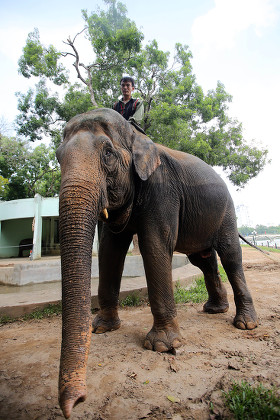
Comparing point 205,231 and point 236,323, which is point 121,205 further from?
point 236,323

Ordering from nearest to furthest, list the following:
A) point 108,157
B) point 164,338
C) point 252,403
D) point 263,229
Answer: point 252,403 → point 108,157 → point 164,338 → point 263,229

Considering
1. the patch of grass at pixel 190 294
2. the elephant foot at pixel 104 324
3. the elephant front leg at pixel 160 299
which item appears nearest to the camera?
the elephant front leg at pixel 160 299

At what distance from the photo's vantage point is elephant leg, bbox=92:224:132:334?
11.1 feet

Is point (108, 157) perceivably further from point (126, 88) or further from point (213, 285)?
point (213, 285)

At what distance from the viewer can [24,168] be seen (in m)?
22.0

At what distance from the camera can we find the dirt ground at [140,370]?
5.78ft

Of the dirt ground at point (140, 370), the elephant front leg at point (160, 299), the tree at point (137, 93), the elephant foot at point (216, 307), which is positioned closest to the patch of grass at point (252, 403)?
the dirt ground at point (140, 370)

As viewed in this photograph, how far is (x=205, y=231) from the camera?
356 centimetres

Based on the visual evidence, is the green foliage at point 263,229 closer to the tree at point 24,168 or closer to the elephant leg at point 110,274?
the tree at point 24,168

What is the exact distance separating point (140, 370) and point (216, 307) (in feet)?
7.24

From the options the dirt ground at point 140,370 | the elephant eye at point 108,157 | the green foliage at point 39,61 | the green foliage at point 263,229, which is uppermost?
the green foliage at point 39,61

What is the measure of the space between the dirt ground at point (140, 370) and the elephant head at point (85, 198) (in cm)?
47

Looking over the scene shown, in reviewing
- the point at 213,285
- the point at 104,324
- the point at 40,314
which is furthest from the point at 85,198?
the point at 213,285

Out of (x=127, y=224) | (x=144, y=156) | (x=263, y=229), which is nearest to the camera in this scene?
(x=144, y=156)
